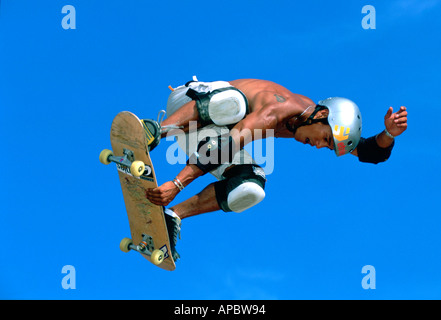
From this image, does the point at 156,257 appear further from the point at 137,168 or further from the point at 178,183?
the point at 137,168

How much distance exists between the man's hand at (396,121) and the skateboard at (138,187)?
153 inches

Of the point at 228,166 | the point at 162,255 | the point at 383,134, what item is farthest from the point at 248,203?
the point at 383,134

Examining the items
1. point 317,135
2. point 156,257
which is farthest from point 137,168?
point 317,135

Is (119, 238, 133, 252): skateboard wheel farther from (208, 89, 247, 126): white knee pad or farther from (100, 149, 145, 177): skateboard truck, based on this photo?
(208, 89, 247, 126): white knee pad

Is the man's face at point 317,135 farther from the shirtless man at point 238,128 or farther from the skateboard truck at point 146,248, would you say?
the skateboard truck at point 146,248

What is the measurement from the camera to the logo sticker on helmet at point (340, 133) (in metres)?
13.1

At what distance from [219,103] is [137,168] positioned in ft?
5.47

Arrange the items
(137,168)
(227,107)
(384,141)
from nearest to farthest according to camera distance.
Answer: (137,168)
(227,107)
(384,141)

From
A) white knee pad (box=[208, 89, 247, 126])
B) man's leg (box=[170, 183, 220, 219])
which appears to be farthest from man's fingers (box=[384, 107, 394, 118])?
man's leg (box=[170, 183, 220, 219])

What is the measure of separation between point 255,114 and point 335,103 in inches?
51.3

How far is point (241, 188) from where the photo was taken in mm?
13086

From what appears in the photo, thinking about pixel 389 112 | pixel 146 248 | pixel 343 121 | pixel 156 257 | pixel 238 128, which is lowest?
pixel 156 257

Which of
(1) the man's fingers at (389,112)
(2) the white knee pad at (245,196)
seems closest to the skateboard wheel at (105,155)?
(2) the white knee pad at (245,196)

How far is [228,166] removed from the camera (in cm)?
1349
